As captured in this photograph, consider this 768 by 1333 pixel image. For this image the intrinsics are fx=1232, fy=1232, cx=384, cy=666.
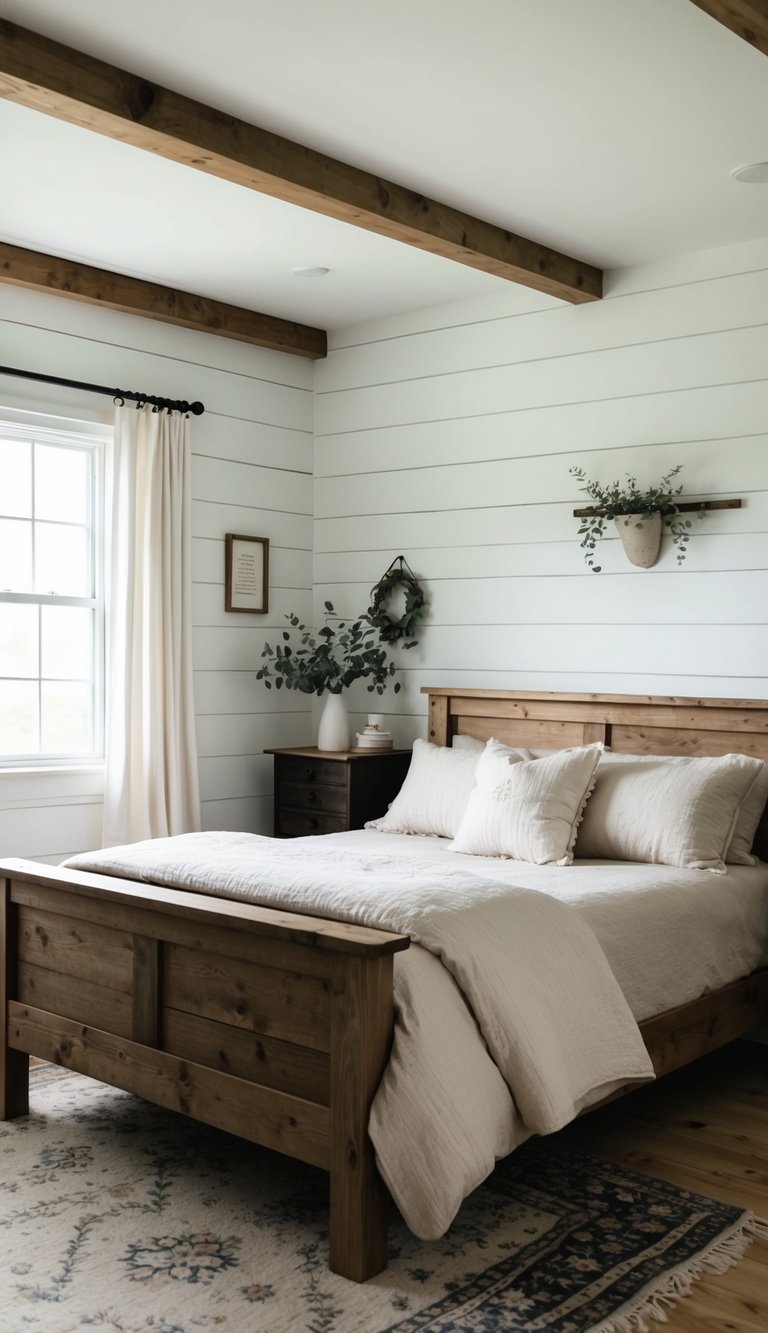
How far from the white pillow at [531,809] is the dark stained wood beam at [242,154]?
1.70 m

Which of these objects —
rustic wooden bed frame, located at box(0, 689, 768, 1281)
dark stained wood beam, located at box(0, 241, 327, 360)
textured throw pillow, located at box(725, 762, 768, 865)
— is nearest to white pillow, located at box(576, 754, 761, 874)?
textured throw pillow, located at box(725, 762, 768, 865)

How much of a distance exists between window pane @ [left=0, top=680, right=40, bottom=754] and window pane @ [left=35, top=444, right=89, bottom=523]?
0.66 meters

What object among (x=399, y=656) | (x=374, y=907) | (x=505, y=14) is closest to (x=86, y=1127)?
(x=374, y=907)

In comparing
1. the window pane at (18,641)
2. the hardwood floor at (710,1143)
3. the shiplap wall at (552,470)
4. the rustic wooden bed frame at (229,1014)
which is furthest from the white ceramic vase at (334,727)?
the hardwood floor at (710,1143)

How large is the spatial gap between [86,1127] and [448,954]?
1321mm

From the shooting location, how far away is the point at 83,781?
15.5ft

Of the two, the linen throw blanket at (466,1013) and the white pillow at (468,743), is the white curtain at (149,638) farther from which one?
the linen throw blanket at (466,1013)

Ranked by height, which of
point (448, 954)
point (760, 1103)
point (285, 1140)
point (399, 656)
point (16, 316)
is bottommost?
point (760, 1103)

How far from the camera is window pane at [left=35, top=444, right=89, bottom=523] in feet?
15.4

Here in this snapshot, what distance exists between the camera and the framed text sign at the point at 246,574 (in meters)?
5.27

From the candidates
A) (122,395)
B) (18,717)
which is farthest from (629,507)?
(18,717)

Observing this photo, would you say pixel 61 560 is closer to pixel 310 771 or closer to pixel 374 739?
pixel 310 771

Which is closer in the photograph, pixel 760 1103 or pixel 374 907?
pixel 374 907

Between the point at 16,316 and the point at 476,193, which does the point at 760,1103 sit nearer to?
the point at 476,193
